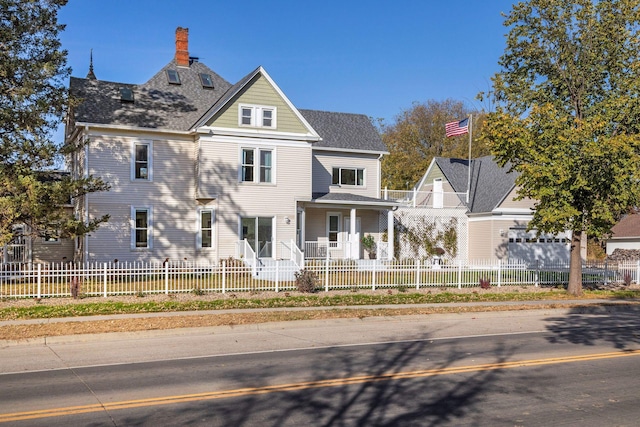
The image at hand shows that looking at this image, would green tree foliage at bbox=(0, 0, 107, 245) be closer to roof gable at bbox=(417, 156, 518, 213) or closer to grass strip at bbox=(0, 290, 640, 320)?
grass strip at bbox=(0, 290, 640, 320)

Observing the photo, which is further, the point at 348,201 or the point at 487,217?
the point at 487,217

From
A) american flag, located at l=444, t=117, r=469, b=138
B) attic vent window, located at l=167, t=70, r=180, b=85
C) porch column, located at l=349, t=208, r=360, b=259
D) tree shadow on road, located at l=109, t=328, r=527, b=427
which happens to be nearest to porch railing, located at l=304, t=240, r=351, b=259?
porch column, located at l=349, t=208, r=360, b=259

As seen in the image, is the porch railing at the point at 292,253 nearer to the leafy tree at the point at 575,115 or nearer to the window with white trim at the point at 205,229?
the window with white trim at the point at 205,229

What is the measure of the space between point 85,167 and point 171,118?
14.8ft

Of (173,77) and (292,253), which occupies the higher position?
(173,77)

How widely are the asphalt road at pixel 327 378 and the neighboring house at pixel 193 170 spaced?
495 inches

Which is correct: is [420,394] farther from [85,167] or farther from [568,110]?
[85,167]

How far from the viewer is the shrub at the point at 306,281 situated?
21469mm

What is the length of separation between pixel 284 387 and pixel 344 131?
2681 cm

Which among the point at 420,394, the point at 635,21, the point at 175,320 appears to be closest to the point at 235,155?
the point at 175,320

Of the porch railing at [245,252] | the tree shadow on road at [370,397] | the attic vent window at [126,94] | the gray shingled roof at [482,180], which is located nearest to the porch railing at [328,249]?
the porch railing at [245,252]

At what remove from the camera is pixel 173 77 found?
31.5 metres


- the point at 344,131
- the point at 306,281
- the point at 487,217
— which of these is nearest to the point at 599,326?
the point at 306,281

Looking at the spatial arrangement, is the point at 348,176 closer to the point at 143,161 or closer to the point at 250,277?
the point at 143,161
